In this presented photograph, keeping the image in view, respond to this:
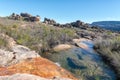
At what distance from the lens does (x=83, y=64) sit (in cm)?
2056

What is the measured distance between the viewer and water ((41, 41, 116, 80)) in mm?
18094

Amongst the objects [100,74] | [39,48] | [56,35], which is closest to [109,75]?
[100,74]

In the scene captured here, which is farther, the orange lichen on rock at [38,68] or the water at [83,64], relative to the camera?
the water at [83,64]

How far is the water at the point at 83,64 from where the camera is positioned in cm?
1809

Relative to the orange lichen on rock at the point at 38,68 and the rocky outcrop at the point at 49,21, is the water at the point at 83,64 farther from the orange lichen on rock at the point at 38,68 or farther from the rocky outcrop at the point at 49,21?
Result: the rocky outcrop at the point at 49,21

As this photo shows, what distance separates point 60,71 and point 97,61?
10.8 metres

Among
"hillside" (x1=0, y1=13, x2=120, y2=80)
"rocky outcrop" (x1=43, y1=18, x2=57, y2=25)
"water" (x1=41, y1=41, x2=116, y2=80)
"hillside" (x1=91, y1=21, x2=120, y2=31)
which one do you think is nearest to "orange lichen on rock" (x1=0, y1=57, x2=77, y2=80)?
"hillside" (x1=0, y1=13, x2=120, y2=80)

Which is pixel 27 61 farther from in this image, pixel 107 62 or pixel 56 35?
pixel 56 35

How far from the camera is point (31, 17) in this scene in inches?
2852

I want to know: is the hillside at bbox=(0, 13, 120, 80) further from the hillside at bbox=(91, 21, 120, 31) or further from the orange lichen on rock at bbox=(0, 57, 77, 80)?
the hillside at bbox=(91, 21, 120, 31)

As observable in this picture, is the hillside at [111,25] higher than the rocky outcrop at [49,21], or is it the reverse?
the rocky outcrop at [49,21]

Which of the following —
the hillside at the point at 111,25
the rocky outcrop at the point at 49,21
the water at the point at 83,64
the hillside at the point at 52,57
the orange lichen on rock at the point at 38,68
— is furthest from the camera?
the hillside at the point at 111,25

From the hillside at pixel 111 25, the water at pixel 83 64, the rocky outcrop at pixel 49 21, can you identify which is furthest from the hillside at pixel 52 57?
the hillside at pixel 111 25

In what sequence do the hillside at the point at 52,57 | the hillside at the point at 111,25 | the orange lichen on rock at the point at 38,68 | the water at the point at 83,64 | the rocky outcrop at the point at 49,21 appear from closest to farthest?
1. the orange lichen on rock at the point at 38,68
2. the hillside at the point at 52,57
3. the water at the point at 83,64
4. the rocky outcrop at the point at 49,21
5. the hillside at the point at 111,25
